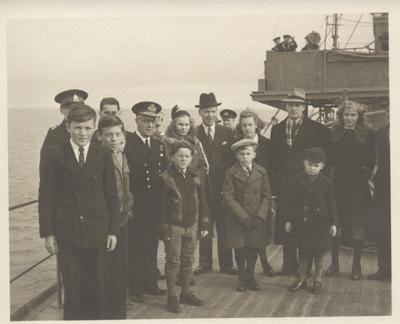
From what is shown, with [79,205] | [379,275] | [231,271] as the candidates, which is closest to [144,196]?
[79,205]

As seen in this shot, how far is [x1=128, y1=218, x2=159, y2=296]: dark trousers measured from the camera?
111 inches

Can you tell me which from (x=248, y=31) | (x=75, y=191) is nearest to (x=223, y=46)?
(x=248, y=31)

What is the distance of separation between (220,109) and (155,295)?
1070mm

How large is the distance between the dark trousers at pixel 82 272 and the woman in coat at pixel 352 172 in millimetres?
1267

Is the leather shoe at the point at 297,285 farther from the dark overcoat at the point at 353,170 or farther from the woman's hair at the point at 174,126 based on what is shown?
the woman's hair at the point at 174,126

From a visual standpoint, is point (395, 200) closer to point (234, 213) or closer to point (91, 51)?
point (234, 213)

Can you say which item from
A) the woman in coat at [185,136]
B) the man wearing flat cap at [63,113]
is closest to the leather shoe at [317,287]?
the woman in coat at [185,136]

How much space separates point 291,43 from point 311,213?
3.10 ft

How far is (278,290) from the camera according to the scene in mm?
2918

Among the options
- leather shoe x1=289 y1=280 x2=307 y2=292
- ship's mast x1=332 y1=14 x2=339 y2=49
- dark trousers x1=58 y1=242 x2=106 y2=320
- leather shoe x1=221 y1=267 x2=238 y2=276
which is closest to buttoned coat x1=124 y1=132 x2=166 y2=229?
dark trousers x1=58 y1=242 x2=106 y2=320

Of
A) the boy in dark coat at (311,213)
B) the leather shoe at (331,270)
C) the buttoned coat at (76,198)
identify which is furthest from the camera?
the leather shoe at (331,270)

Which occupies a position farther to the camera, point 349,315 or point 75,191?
point 349,315

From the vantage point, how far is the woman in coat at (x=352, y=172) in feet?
9.74

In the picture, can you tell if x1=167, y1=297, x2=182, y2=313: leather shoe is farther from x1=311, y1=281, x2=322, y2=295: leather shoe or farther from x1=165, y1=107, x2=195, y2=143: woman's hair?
x1=165, y1=107, x2=195, y2=143: woman's hair
